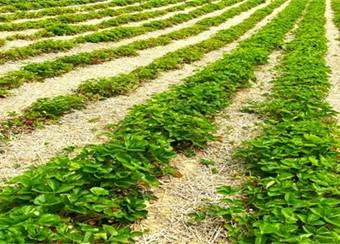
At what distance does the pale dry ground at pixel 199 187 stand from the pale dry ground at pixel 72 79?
3812 millimetres

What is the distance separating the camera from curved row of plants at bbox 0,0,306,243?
4016mm

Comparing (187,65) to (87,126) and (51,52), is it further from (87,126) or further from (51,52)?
(87,126)

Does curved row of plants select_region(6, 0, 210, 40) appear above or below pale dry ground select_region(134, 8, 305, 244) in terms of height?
below

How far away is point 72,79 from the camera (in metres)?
11.2

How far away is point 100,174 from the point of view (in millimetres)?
5020

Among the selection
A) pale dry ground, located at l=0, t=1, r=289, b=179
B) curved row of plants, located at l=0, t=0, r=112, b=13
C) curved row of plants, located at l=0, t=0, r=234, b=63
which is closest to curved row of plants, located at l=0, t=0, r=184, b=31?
curved row of plants, located at l=0, t=0, r=234, b=63

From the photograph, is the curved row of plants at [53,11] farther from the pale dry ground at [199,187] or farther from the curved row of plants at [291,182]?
the curved row of plants at [291,182]

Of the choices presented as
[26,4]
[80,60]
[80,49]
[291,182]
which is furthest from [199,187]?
[26,4]

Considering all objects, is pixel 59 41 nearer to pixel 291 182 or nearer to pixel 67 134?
A: pixel 67 134

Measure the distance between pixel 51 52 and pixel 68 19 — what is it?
5.73 metres

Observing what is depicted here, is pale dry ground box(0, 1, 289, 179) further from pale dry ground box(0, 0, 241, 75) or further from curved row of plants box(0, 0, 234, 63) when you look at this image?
curved row of plants box(0, 0, 234, 63)

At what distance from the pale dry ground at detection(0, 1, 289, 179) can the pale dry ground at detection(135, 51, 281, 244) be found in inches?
72.7

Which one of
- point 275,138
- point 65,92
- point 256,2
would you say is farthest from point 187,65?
point 256,2

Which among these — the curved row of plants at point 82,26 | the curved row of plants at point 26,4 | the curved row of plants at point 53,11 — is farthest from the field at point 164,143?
the curved row of plants at point 26,4
